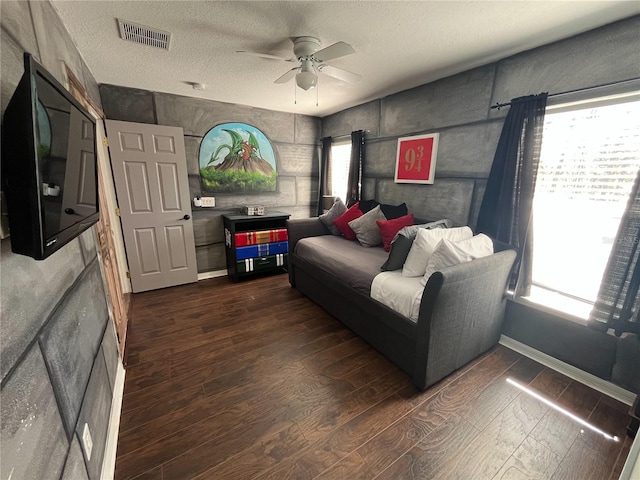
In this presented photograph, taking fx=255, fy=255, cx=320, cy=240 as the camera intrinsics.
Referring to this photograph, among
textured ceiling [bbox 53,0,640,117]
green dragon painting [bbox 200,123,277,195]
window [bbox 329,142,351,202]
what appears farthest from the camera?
window [bbox 329,142,351,202]

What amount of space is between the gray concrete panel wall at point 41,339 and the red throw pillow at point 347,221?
8.30ft

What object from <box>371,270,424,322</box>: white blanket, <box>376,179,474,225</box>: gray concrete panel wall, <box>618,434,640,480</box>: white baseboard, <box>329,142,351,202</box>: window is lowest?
<box>618,434,640,480</box>: white baseboard

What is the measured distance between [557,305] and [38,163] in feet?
10.1

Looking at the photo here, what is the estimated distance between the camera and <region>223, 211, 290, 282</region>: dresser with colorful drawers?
3.60 metres

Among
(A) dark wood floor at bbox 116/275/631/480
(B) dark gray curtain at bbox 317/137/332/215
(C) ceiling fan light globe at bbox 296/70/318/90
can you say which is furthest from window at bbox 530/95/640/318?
(B) dark gray curtain at bbox 317/137/332/215

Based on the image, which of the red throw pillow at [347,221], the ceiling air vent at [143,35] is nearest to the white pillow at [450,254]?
the red throw pillow at [347,221]

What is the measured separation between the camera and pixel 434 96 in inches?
106

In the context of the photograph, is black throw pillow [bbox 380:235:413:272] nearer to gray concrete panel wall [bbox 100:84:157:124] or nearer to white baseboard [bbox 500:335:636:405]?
white baseboard [bbox 500:335:636:405]

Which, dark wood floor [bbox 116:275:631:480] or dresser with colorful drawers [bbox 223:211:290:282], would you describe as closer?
dark wood floor [bbox 116:275:631:480]

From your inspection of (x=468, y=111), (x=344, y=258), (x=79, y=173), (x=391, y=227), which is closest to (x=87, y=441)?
(x=79, y=173)

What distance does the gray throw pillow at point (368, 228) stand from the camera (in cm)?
302

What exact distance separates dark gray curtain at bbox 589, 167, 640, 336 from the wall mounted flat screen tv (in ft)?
9.40

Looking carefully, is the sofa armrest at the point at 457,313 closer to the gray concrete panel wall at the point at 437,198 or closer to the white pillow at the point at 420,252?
the white pillow at the point at 420,252

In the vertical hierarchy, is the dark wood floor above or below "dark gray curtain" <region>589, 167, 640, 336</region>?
below
